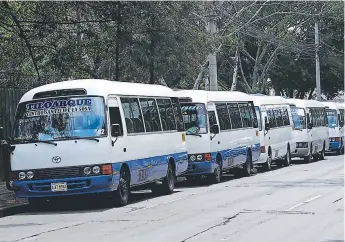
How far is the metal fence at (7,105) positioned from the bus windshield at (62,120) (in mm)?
5587

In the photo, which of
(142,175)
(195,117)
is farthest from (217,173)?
(142,175)

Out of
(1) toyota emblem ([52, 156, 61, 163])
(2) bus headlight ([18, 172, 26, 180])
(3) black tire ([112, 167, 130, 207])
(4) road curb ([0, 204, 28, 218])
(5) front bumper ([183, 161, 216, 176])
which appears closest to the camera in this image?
(1) toyota emblem ([52, 156, 61, 163])

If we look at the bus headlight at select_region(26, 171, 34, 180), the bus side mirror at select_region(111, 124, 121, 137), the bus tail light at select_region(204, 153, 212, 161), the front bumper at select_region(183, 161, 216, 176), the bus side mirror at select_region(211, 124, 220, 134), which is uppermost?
the bus side mirror at select_region(111, 124, 121, 137)

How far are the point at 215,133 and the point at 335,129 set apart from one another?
22.0 metres

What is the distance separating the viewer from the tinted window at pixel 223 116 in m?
25.6

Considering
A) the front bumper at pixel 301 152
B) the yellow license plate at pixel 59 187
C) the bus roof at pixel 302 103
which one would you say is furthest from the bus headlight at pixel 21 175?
the bus roof at pixel 302 103

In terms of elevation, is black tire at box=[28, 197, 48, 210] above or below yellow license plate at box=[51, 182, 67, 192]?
below

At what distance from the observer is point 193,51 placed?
2833 cm

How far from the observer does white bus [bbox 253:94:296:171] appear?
32.1m

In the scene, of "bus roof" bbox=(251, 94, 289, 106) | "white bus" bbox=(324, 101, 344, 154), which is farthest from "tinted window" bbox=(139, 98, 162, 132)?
"white bus" bbox=(324, 101, 344, 154)

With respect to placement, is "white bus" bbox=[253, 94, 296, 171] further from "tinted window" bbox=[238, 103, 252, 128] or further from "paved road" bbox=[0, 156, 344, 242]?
"paved road" bbox=[0, 156, 344, 242]

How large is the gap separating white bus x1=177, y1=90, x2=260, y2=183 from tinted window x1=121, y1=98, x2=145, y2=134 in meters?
4.60

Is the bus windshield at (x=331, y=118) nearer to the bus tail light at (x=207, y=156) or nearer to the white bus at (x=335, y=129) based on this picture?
the white bus at (x=335, y=129)

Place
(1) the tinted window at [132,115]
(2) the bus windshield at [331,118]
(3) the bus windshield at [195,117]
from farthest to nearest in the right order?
1. (2) the bus windshield at [331,118]
2. (3) the bus windshield at [195,117]
3. (1) the tinted window at [132,115]
